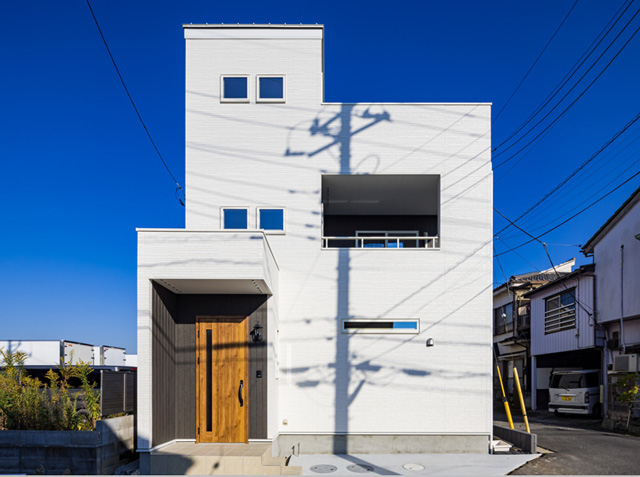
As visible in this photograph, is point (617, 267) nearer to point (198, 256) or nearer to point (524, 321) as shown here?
point (524, 321)

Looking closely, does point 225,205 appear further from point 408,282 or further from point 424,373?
point 424,373

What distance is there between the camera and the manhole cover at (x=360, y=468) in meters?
7.85

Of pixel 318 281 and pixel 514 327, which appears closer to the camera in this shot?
pixel 318 281

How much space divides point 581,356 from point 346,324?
1331 centimetres

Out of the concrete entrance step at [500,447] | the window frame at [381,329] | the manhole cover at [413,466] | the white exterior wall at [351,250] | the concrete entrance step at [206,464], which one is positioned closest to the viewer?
the concrete entrance step at [206,464]

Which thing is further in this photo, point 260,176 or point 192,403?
point 260,176

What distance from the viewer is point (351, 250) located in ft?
31.1

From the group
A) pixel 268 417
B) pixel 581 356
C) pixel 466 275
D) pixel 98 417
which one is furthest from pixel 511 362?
pixel 98 417

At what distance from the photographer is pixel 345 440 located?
9031 millimetres

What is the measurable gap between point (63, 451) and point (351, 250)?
5.71m

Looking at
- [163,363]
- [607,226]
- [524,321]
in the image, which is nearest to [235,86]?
[163,363]

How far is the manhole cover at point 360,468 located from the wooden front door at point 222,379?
1807 millimetres

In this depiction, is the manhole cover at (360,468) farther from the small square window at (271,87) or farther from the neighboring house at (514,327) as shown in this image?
the neighboring house at (514,327)

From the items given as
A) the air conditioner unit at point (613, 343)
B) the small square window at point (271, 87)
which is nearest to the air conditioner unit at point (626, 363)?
the air conditioner unit at point (613, 343)
